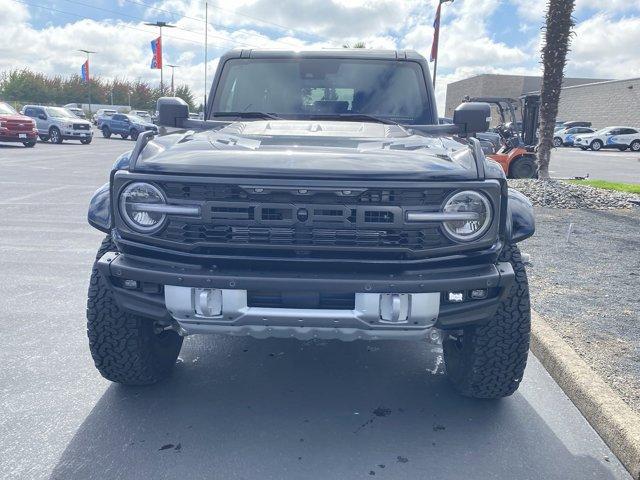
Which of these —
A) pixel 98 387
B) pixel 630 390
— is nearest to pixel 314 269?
pixel 98 387

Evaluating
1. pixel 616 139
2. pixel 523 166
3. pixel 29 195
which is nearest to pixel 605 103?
pixel 616 139

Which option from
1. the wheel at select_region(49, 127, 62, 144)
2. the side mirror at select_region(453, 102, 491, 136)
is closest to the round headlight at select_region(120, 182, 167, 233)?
the side mirror at select_region(453, 102, 491, 136)

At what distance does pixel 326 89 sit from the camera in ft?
13.8

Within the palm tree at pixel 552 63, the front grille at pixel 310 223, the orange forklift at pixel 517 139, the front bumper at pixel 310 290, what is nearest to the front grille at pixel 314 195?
the front grille at pixel 310 223

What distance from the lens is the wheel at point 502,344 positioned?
2922mm

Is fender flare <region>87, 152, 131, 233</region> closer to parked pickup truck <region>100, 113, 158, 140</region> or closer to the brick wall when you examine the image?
parked pickup truck <region>100, 113, 158, 140</region>

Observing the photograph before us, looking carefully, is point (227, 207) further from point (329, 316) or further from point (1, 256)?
point (1, 256)

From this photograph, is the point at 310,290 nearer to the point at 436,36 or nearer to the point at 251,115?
the point at 251,115

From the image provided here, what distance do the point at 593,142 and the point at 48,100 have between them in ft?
193

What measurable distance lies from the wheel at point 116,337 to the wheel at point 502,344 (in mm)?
1575

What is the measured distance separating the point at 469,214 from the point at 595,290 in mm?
2956

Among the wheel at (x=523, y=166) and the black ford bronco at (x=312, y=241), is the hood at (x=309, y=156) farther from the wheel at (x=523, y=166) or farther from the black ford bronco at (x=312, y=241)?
the wheel at (x=523, y=166)

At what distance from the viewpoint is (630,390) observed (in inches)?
124

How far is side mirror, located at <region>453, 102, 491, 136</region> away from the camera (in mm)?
3889
